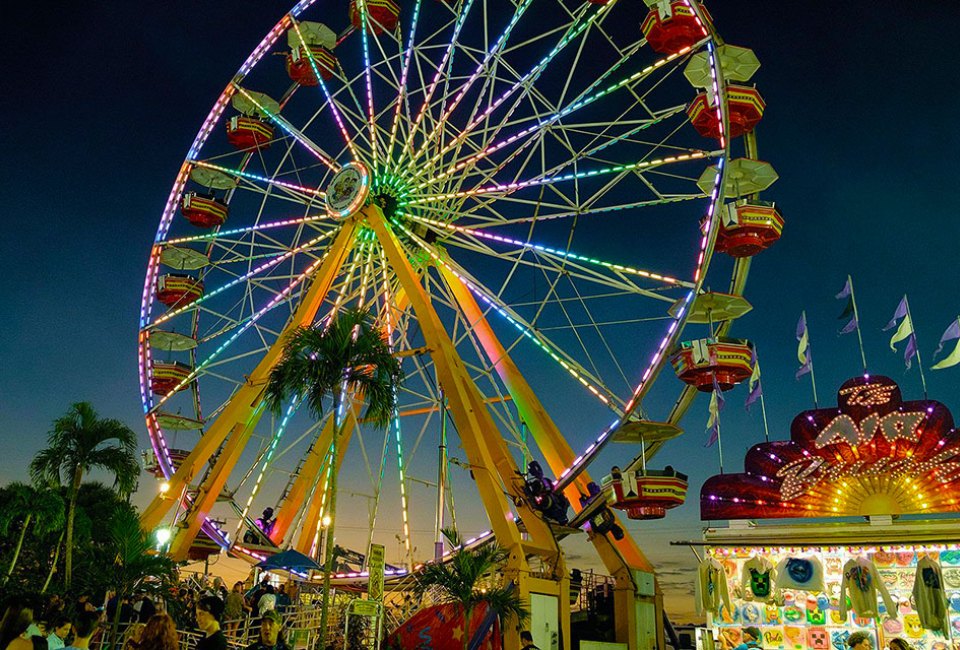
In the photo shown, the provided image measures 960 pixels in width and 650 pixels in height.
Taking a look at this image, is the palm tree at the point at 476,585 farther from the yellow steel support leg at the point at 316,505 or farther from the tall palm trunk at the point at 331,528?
the yellow steel support leg at the point at 316,505

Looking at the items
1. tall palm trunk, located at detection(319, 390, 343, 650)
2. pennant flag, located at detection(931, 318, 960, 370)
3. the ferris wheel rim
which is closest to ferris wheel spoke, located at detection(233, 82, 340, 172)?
the ferris wheel rim

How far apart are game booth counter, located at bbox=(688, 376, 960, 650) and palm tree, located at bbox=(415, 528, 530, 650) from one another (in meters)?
5.66

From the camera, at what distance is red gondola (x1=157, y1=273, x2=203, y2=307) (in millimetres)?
21938

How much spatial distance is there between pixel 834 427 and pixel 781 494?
84.1 inches

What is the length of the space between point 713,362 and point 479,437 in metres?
5.07

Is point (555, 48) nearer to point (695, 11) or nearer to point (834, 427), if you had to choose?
point (695, 11)

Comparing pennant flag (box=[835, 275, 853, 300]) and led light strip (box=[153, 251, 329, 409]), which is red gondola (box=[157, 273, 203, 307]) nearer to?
led light strip (box=[153, 251, 329, 409])

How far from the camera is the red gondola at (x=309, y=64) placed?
73.0 ft

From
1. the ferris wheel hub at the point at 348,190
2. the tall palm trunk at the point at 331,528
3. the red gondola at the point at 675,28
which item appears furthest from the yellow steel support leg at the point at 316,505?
the red gondola at the point at 675,28

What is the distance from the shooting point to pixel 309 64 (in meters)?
22.5

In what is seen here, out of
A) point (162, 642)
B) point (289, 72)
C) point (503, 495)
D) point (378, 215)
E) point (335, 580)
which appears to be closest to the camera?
point (162, 642)

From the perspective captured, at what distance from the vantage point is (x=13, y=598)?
493 cm

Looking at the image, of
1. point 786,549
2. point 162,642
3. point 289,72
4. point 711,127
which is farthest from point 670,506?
point 289,72

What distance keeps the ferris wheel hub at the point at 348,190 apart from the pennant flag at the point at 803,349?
13.7m
